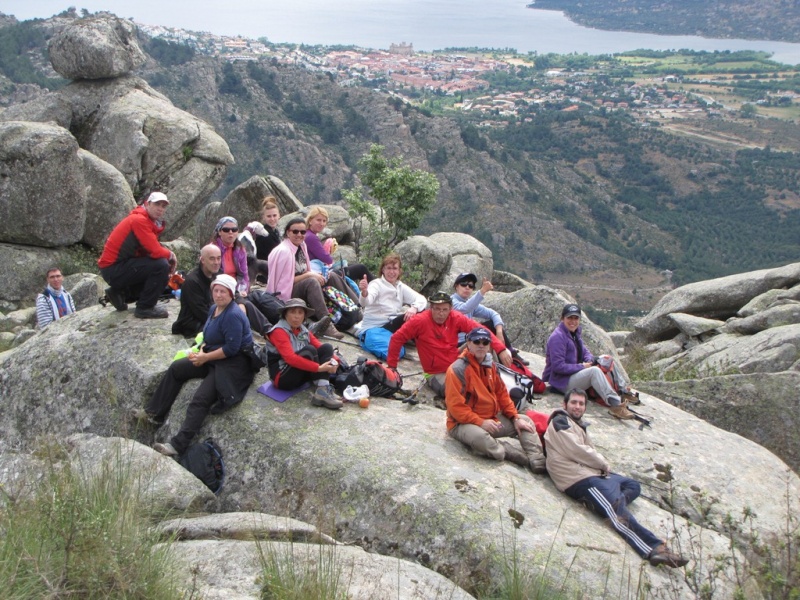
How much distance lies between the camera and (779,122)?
5123 inches

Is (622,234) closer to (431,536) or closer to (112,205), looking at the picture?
(112,205)

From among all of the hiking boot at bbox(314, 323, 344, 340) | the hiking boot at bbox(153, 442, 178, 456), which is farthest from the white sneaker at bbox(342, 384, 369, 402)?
the hiking boot at bbox(314, 323, 344, 340)

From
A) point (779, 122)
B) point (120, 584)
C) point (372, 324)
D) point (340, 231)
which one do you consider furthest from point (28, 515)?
point (779, 122)

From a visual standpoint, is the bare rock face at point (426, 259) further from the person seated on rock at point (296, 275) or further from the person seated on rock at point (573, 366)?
the person seated on rock at point (573, 366)

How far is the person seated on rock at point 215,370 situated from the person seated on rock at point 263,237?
3.51 m

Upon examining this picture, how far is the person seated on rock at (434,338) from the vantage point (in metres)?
9.60

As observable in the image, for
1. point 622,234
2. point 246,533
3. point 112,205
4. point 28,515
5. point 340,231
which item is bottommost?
point 622,234

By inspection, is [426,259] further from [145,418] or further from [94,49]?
[145,418]

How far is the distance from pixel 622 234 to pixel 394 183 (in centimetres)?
6795

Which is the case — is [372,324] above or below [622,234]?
above

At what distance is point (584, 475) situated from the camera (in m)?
7.74

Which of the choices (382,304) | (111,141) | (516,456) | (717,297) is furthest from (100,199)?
(717,297)

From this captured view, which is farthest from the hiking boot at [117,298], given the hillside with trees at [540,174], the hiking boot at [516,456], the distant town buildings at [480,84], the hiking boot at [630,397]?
the distant town buildings at [480,84]

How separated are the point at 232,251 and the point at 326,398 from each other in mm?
3339
